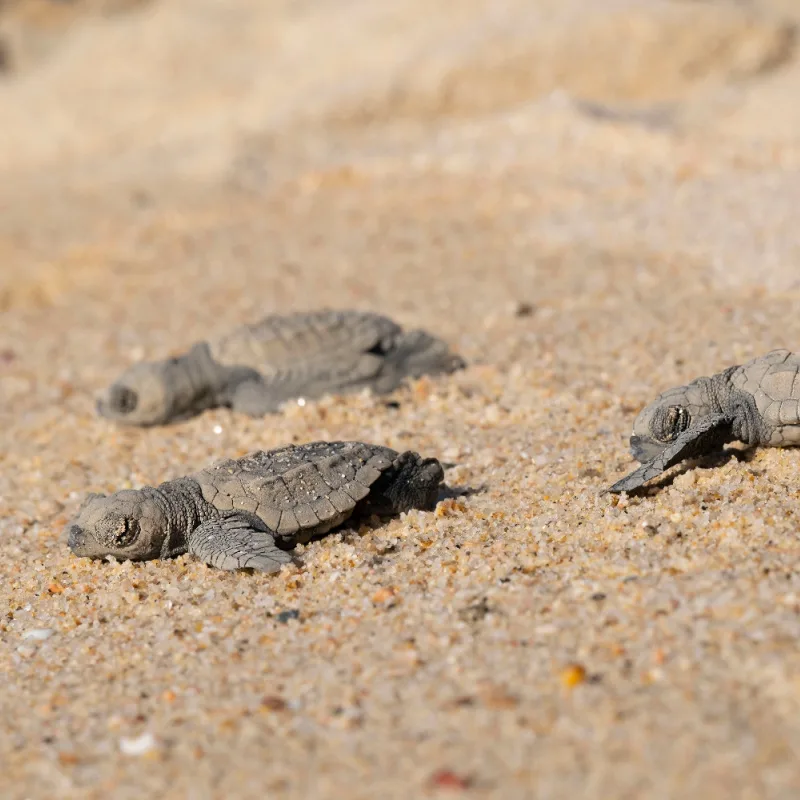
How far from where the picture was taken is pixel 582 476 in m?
4.32

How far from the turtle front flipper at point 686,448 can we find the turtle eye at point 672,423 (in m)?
0.05

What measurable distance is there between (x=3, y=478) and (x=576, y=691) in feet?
12.7

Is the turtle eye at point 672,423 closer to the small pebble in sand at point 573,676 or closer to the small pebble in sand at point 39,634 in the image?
the small pebble in sand at point 573,676

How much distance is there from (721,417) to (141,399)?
11.1 feet

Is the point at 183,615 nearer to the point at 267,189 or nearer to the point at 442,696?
the point at 442,696

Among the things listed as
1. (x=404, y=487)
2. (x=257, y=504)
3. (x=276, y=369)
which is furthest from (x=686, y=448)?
(x=276, y=369)

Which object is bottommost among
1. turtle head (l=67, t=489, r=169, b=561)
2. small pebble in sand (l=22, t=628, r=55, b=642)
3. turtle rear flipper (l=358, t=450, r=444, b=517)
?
small pebble in sand (l=22, t=628, r=55, b=642)

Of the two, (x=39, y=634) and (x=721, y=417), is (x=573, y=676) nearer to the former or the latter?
(x=721, y=417)

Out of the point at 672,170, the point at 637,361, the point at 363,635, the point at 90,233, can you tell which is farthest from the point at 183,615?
the point at 90,233

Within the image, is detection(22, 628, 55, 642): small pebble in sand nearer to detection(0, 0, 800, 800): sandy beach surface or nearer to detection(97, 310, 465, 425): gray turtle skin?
detection(0, 0, 800, 800): sandy beach surface

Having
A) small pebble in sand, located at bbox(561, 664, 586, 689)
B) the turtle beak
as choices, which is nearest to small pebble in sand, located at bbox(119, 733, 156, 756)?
small pebble in sand, located at bbox(561, 664, 586, 689)

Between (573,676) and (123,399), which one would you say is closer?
(573,676)

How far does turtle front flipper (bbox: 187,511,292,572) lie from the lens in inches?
148

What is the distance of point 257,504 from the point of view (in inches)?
160
